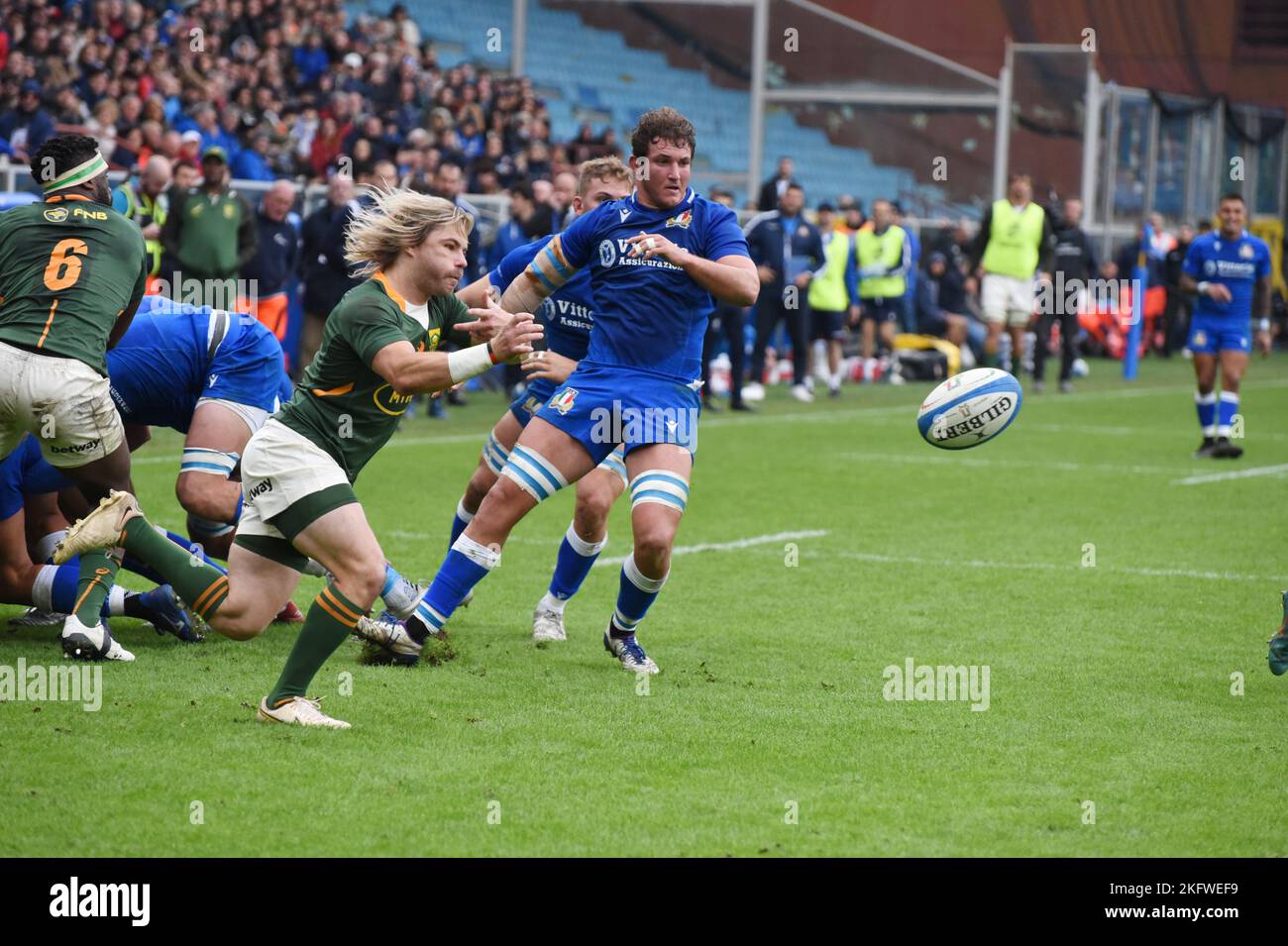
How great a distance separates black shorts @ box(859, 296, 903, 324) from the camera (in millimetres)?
23344

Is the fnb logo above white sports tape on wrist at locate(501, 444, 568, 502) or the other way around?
above

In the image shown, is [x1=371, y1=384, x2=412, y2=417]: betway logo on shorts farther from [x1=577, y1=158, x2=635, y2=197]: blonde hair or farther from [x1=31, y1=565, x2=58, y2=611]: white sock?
[x1=577, y1=158, x2=635, y2=197]: blonde hair

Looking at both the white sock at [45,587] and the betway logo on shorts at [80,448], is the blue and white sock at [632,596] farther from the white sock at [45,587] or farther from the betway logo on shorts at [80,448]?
the white sock at [45,587]

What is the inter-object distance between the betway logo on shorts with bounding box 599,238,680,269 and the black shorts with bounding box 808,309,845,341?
46.6 ft

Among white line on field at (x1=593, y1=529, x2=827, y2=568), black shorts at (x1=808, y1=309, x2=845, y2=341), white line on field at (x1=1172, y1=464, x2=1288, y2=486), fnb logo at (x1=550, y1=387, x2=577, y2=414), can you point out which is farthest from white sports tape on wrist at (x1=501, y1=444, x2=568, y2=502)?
black shorts at (x1=808, y1=309, x2=845, y2=341)

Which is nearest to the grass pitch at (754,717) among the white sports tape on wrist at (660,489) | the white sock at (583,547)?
the white sock at (583,547)

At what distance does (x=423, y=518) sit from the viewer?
1077 cm

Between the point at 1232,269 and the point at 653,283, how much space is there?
9.35 m

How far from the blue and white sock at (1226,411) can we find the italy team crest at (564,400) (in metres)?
9.50

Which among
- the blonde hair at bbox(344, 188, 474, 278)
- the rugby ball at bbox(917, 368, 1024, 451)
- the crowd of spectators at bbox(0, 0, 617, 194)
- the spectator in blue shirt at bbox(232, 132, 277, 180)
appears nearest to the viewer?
the blonde hair at bbox(344, 188, 474, 278)

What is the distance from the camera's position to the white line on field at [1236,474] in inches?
532

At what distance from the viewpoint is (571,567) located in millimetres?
7559

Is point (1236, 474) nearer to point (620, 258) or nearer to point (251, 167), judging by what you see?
point (620, 258)

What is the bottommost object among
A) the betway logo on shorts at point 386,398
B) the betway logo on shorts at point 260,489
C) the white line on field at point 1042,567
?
the white line on field at point 1042,567
